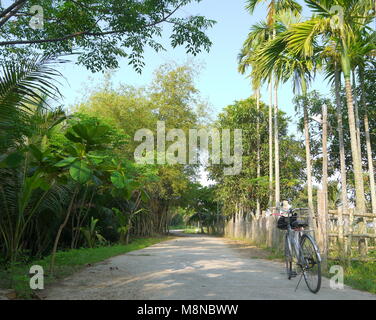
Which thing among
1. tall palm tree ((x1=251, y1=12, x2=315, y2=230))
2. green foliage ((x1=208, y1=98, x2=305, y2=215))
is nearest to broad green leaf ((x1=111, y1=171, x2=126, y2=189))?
tall palm tree ((x1=251, y1=12, x2=315, y2=230))

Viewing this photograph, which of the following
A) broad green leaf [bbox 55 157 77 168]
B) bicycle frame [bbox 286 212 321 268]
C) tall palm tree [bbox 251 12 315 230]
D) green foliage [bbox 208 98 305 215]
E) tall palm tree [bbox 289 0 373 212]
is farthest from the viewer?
green foliage [bbox 208 98 305 215]

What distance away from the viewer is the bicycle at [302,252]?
524 centimetres

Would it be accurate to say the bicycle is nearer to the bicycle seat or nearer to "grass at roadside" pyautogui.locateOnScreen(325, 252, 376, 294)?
the bicycle seat

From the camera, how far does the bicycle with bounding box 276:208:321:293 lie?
524 cm

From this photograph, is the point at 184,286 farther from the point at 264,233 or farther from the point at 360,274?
the point at 264,233

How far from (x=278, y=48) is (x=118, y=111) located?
1001 cm

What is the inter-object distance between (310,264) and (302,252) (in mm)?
325

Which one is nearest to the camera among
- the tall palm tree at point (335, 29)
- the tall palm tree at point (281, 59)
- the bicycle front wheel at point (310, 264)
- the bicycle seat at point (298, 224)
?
the bicycle front wheel at point (310, 264)

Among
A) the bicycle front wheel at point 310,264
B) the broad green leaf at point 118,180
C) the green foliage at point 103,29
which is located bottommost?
the bicycle front wheel at point 310,264

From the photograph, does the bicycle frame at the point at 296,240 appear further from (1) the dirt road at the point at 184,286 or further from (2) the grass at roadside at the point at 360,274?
(2) the grass at roadside at the point at 360,274

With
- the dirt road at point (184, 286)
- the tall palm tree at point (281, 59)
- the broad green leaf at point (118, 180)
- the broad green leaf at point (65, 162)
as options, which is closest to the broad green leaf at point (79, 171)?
the broad green leaf at point (65, 162)

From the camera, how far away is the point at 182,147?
24266 mm
